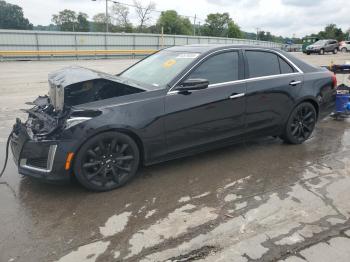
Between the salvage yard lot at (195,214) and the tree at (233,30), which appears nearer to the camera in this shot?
the salvage yard lot at (195,214)

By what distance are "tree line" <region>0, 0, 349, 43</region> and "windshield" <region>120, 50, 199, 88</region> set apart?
175 feet

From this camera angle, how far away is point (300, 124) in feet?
18.8

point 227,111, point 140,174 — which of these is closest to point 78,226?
point 140,174

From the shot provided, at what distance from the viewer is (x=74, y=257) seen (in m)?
2.84

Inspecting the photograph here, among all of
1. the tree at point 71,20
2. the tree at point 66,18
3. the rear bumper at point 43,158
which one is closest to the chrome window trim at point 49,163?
the rear bumper at point 43,158

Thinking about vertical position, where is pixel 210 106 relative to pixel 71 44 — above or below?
below

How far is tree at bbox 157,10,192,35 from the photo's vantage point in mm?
90438

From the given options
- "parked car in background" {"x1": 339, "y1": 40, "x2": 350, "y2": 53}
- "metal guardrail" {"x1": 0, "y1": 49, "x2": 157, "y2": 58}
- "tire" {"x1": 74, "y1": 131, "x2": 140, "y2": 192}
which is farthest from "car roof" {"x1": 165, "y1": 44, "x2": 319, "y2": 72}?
"parked car in background" {"x1": 339, "y1": 40, "x2": 350, "y2": 53}

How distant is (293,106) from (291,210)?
2296mm

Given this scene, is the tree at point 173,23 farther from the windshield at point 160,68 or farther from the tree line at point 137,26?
the windshield at point 160,68

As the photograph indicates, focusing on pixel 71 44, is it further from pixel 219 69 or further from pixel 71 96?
pixel 71 96

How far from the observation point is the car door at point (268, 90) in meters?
5.01

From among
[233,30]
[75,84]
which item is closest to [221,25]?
[233,30]

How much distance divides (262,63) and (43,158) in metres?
3.31
